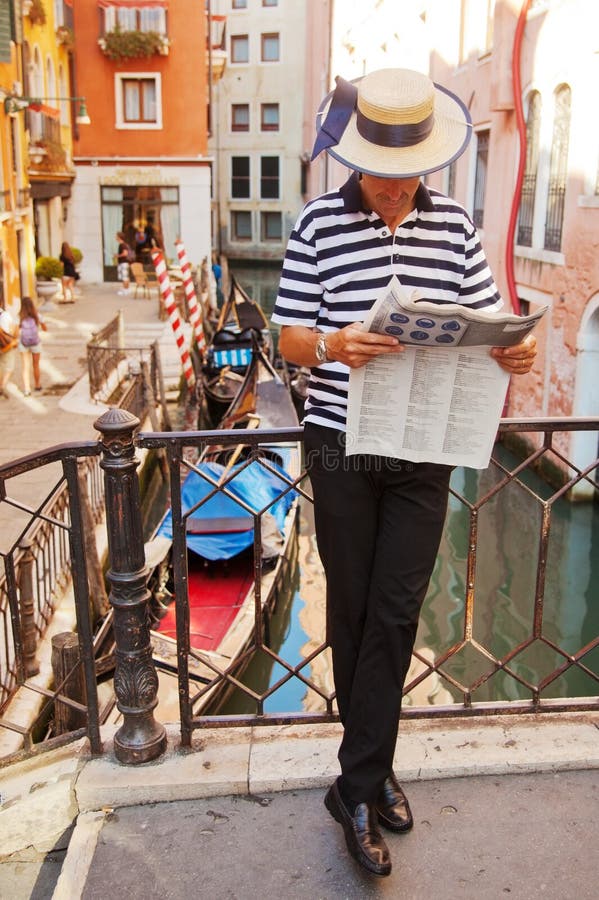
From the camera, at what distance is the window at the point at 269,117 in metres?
32.6

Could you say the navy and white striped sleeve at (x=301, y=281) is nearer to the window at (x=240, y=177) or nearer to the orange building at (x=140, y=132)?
the orange building at (x=140, y=132)

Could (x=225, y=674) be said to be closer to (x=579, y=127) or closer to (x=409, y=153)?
(x=409, y=153)

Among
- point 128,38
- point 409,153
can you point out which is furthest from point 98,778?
point 128,38

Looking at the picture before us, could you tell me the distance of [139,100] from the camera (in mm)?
20609

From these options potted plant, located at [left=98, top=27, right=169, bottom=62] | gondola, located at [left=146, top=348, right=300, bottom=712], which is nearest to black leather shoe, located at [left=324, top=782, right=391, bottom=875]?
gondola, located at [left=146, top=348, right=300, bottom=712]

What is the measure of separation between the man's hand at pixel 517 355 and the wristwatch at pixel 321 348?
298 mm

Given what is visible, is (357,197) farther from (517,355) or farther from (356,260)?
(517,355)

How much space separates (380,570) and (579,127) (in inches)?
309

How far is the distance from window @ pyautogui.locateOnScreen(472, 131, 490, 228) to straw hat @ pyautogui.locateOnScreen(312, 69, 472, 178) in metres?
10.9

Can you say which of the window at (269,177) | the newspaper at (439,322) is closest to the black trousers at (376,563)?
the newspaper at (439,322)

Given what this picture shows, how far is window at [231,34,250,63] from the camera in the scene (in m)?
32.4

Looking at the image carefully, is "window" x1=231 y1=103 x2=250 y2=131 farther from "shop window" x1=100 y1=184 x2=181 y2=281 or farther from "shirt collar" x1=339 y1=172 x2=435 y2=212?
"shirt collar" x1=339 y1=172 x2=435 y2=212

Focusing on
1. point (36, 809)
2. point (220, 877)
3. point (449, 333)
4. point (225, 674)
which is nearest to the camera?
point (449, 333)

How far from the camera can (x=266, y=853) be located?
1.80 m
